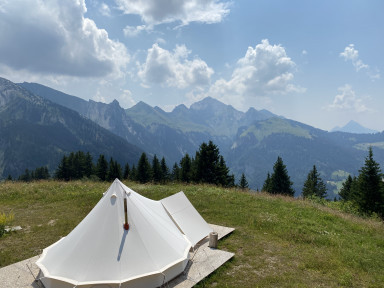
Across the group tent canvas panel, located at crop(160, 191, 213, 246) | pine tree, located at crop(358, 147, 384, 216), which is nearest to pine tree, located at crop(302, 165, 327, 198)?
pine tree, located at crop(358, 147, 384, 216)

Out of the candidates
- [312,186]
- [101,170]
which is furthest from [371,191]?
[101,170]

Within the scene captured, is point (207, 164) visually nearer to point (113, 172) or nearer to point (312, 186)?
point (113, 172)

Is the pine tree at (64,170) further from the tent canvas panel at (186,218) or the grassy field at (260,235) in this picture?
the tent canvas panel at (186,218)

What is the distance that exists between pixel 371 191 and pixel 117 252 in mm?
28052

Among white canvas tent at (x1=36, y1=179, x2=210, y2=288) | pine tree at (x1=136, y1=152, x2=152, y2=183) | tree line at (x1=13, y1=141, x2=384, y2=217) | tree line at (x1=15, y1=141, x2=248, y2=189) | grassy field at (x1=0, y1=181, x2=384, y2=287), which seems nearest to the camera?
white canvas tent at (x1=36, y1=179, x2=210, y2=288)

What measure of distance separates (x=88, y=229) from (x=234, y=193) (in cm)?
1433

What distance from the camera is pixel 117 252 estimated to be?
8.31 meters

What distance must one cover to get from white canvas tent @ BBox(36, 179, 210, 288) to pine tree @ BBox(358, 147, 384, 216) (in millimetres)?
24308

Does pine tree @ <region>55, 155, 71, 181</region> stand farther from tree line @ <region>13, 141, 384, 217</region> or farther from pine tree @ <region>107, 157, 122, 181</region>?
pine tree @ <region>107, 157, 122, 181</region>

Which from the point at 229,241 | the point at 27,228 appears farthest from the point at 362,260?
the point at 27,228

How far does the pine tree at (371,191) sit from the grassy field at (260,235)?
11908 mm

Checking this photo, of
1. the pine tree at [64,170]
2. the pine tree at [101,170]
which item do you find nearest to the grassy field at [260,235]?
the pine tree at [101,170]

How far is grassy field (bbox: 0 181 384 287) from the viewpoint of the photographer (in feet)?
29.3

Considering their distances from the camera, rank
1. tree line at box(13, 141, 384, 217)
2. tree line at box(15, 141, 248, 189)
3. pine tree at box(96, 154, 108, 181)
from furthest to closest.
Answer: pine tree at box(96, 154, 108, 181), tree line at box(15, 141, 248, 189), tree line at box(13, 141, 384, 217)
